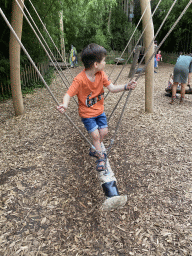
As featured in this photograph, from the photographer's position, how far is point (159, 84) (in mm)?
6520

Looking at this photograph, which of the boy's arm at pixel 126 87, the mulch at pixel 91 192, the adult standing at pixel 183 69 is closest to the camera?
the mulch at pixel 91 192

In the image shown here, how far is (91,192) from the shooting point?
6.67 feet

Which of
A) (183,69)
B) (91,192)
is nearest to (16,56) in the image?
A: (91,192)

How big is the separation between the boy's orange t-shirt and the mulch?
0.76 meters

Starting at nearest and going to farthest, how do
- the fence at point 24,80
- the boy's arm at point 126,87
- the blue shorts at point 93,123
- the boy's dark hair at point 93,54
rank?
the boy's dark hair at point 93,54, the boy's arm at point 126,87, the blue shorts at point 93,123, the fence at point 24,80

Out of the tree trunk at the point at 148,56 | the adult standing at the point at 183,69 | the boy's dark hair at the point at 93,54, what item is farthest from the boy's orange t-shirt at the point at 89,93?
the adult standing at the point at 183,69

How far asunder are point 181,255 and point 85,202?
880 millimetres

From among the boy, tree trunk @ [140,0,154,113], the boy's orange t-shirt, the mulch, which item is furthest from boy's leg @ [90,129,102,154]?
tree trunk @ [140,0,154,113]

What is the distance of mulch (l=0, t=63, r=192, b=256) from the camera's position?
1550 mm

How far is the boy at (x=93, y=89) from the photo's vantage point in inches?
69.0

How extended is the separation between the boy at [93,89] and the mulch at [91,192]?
0.43 m

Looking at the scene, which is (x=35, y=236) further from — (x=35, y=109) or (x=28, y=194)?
(x=35, y=109)

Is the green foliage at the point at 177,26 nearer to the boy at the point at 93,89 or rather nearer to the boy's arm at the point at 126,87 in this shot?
the boy's arm at the point at 126,87

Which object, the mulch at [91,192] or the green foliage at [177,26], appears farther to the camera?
the green foliage at [177,26]
